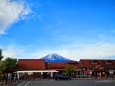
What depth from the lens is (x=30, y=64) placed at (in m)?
92.7

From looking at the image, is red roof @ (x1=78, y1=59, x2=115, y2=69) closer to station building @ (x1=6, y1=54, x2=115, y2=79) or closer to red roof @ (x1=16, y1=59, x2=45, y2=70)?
station building @ (x1=6, y1=54, x2=115, y2=79)

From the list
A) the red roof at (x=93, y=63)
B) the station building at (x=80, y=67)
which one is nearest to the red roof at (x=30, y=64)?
the station building at (x=80, y=67)

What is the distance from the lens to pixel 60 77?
2477 inches

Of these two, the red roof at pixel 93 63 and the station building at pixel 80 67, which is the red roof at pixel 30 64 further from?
the red roof at pixel 93 63

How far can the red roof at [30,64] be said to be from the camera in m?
89.6

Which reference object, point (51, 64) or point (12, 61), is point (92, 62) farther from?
point (12, 61)

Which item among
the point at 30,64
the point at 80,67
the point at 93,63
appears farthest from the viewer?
the point at 93,63

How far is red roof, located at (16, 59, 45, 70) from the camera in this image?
8956 cm

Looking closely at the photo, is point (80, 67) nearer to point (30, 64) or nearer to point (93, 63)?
point (93, 63)

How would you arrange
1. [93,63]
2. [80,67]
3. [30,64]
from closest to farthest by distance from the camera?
[30,64] < [80,67] < [93,63]

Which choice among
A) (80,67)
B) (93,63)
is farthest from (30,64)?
(93,63)

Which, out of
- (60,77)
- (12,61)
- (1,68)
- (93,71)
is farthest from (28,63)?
(1,68)

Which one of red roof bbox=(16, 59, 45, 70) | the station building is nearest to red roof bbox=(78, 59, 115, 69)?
the station building

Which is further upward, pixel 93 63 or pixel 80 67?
pixel 93 63
